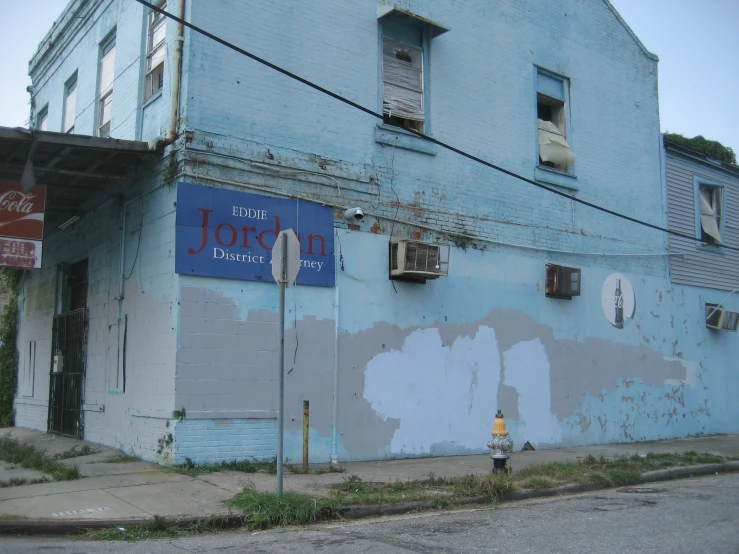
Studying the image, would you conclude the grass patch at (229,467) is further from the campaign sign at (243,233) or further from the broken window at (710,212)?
the broken window at (710,212)

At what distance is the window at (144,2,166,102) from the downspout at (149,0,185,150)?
0.86 meters

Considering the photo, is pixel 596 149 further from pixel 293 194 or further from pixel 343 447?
pixel 343 447

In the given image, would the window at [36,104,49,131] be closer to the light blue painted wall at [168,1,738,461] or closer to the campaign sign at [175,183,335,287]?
the light blue painted wall at [168,1,738,461]

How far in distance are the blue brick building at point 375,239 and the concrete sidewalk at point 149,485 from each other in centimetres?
59

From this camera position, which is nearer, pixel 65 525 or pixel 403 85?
pixel 65 525

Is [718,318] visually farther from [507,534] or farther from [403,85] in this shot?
[507,534]

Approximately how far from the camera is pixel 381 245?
12328mm

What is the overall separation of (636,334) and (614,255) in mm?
1745

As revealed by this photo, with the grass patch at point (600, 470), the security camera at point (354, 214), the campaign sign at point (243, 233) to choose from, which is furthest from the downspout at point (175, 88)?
the grass patch at point (600, 470)

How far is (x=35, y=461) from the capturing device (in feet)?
33.3

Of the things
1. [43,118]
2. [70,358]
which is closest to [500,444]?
[70,358]

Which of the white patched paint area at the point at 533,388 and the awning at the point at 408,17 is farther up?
the awning at the point at 408,17

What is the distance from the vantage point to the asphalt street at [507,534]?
6340 mm

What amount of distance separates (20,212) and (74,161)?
3.45 ft
